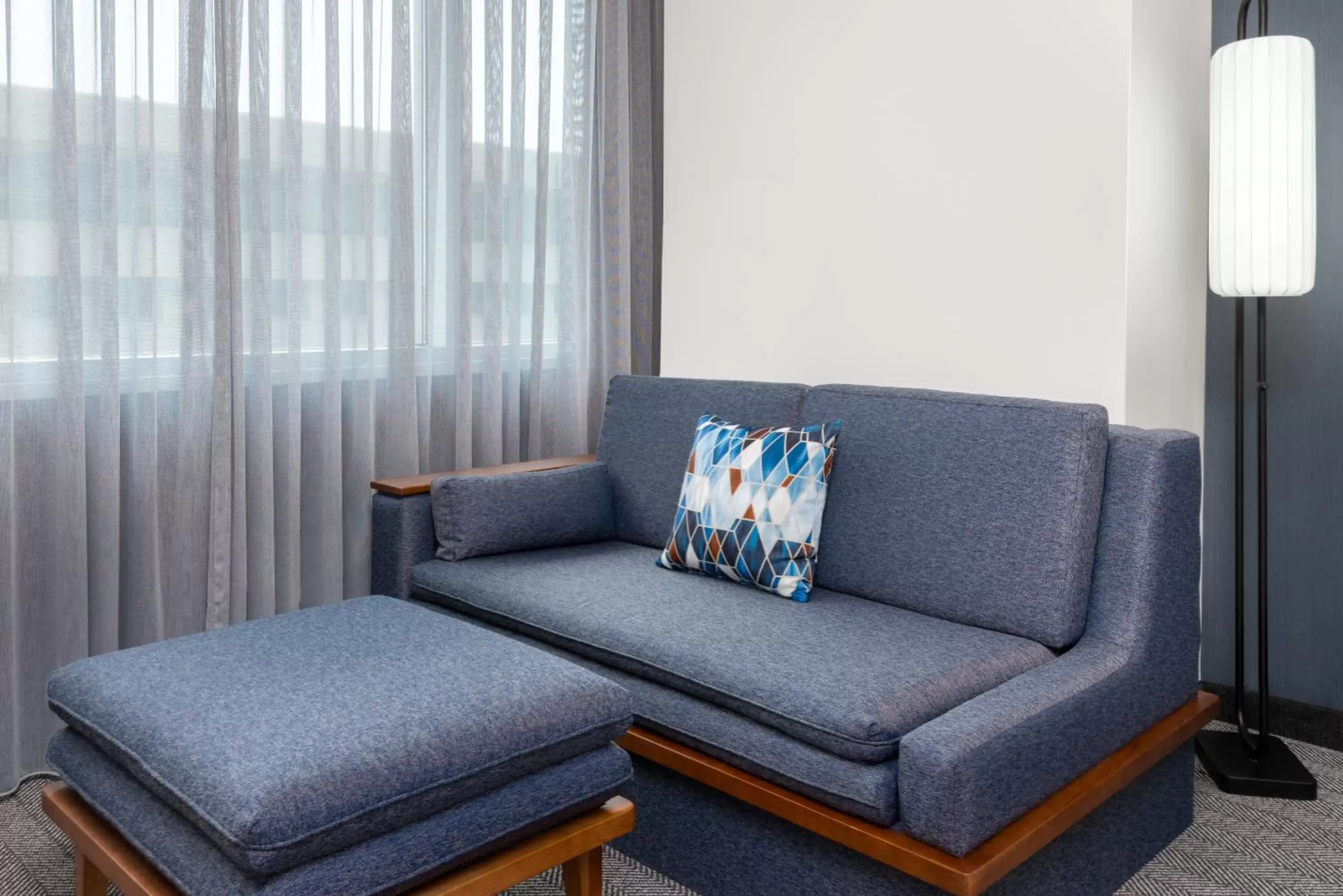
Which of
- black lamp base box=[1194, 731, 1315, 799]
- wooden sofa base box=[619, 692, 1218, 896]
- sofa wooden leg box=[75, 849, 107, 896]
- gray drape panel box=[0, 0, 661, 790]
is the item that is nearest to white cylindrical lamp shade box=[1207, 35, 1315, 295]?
wooden sofa base box=[619, 692, 1218, 896]

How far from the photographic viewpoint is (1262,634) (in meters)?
2.47

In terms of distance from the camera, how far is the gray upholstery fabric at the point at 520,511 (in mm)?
2670

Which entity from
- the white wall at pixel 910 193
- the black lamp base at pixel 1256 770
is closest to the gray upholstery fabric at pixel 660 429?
the white wall at pixel 910 193

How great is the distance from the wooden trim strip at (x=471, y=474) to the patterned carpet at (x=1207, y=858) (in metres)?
1.00

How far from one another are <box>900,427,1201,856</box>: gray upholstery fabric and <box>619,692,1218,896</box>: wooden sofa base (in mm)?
20

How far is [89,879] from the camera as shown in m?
1.76

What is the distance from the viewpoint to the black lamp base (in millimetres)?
2400

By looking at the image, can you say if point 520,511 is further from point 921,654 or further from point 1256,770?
point 1256,770

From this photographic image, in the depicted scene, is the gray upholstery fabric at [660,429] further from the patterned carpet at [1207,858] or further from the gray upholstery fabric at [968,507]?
the patterned carpet at [1207,858]

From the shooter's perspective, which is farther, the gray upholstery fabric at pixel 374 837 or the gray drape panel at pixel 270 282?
the gray drape panel at pixel 270 282

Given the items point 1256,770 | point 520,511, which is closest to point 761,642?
point 520,511

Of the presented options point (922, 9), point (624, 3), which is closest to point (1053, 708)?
Result: point (922, 9)

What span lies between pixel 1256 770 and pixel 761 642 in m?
1.28

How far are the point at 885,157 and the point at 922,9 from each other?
35 centimetres
